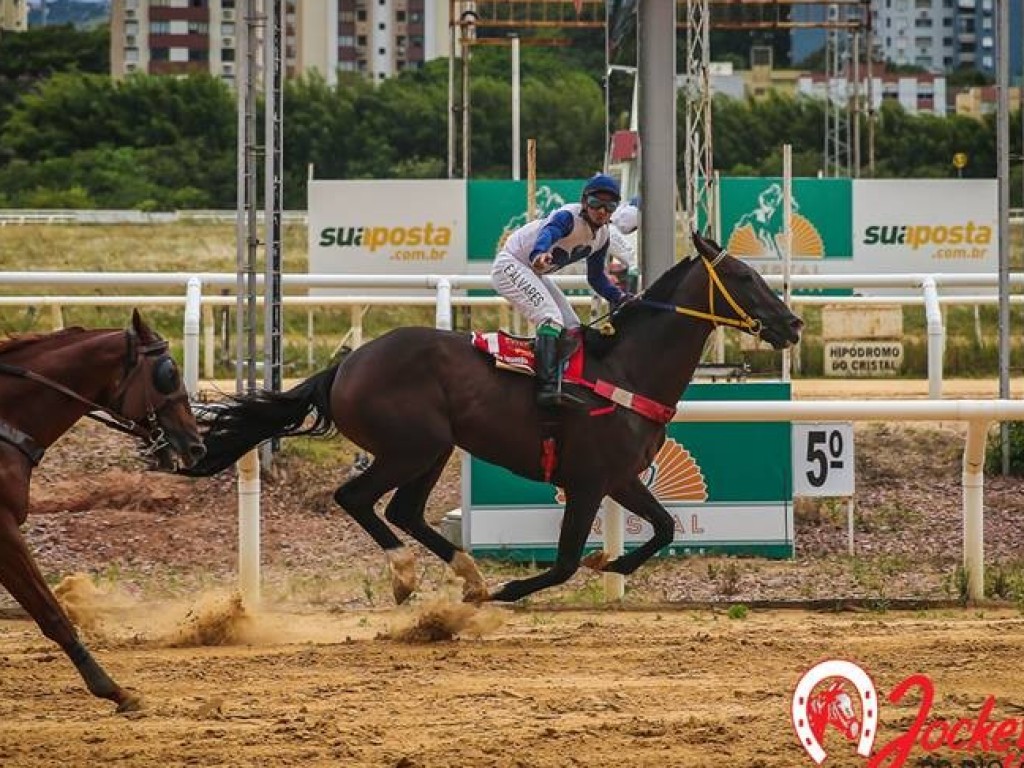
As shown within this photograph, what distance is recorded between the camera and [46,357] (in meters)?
7.71

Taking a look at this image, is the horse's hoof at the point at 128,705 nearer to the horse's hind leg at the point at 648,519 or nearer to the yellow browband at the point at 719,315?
the horse's hind leg at the point at 648,519

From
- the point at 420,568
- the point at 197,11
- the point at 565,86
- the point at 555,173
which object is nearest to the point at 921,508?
the point at 420,568

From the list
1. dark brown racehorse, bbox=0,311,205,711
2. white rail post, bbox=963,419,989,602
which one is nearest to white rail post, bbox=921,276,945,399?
white rail post, bbox=963,419,989,602

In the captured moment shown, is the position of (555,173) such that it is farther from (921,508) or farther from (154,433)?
(154,433)

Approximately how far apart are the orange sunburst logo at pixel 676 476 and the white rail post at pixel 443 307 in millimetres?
2018

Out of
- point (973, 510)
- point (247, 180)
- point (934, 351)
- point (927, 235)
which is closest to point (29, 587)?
point (973, 510)

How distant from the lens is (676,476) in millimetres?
11078

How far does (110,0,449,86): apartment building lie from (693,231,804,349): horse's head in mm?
51534

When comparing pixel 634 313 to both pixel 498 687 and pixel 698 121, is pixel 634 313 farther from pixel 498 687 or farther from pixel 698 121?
pixel 698 121

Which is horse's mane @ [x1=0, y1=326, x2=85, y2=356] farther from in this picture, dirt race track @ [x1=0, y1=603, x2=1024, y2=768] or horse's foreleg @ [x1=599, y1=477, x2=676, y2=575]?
horse's foreleg @ [x1=599, y1=477, x2=676, y2=575]

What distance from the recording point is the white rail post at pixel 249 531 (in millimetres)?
9750

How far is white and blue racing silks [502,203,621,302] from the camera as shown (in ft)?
31.2

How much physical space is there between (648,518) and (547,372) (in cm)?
89

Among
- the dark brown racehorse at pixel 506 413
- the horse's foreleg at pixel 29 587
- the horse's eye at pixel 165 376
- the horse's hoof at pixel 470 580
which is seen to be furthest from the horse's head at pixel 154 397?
the horse's hoof at pixel 470 580
